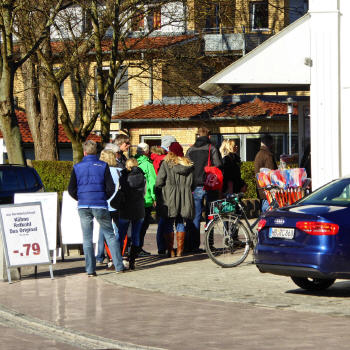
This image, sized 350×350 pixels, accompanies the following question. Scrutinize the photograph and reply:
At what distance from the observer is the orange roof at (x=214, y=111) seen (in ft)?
145

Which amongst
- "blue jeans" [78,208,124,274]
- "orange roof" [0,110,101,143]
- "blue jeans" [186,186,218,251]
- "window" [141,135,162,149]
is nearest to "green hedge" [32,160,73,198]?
"window" [141,135,162,149]

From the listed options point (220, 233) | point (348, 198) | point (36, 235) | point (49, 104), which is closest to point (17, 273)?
point (36, 235)

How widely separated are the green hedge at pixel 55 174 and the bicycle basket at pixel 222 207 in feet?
59.5

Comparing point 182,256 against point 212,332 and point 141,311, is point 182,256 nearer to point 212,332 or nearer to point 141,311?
point 141,311

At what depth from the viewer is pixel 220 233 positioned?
14.7 meters

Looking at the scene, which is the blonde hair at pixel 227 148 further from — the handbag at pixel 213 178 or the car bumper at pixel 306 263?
the car bumper at pixel 306 263

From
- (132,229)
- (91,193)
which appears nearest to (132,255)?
(132,229)

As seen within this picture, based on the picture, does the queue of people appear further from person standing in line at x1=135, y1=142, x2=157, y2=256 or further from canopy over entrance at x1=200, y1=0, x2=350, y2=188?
canopy over entrance at x1=200, y1=0, x2=350, y2=188

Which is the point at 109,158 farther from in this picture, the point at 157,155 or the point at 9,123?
the point at 9,123

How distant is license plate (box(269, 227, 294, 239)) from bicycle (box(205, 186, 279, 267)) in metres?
2.92

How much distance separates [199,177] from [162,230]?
1052 mm

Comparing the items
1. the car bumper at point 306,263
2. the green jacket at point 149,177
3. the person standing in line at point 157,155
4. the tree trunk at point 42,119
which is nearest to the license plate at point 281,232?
the car bumper at point 306,263

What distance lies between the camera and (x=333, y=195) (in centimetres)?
1207

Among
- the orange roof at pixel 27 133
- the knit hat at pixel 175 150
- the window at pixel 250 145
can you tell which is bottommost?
the knit hat at pixel 175 150
